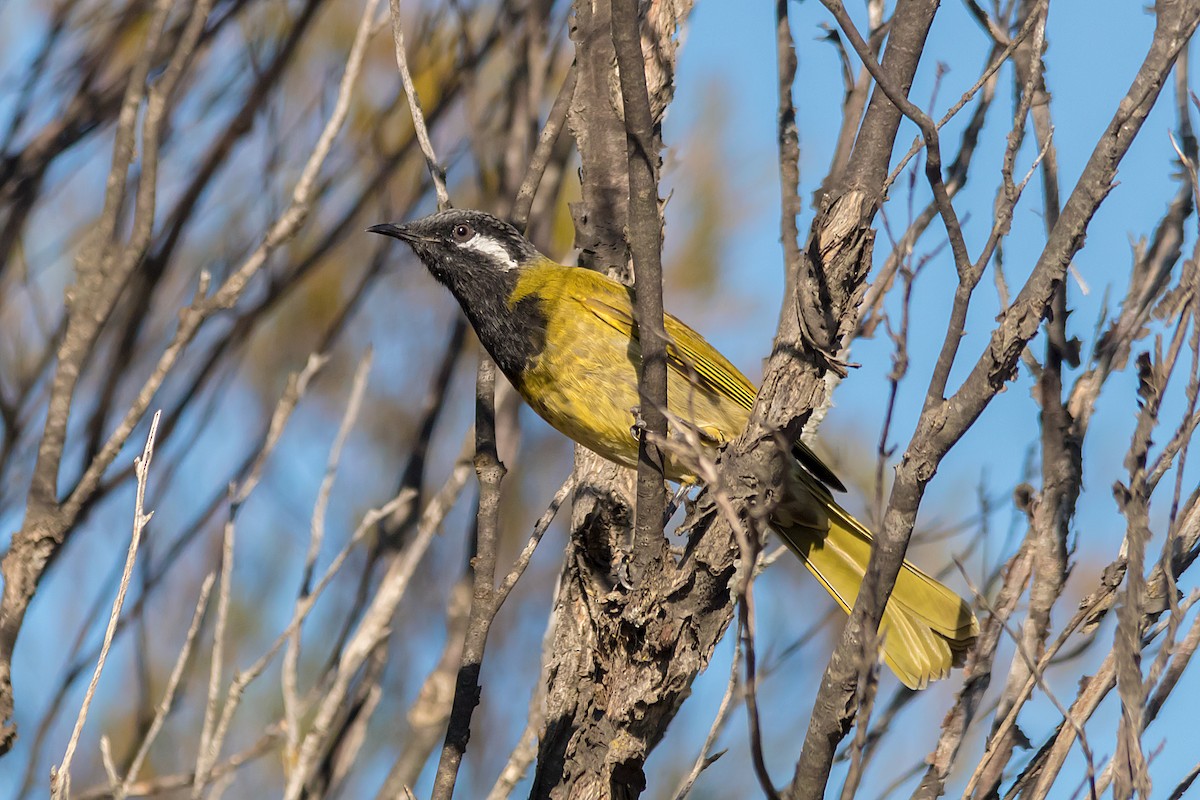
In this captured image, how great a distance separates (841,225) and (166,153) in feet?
11.2

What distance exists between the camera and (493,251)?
499cm

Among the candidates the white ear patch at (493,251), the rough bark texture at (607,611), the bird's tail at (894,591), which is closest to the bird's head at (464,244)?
the white ear patch at (493,251)

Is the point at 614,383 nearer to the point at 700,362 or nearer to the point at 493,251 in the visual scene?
the point at 700,362

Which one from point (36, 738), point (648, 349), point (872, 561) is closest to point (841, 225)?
point (648, 349)

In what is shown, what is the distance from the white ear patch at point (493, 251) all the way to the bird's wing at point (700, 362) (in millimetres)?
475

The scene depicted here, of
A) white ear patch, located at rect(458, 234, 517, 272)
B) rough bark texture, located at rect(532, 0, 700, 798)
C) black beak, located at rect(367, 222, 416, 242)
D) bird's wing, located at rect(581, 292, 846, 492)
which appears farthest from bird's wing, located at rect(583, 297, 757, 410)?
black beak, located at rect(367, 222, 416, 242)

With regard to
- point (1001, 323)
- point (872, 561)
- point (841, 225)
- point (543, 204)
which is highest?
point (543, 204)

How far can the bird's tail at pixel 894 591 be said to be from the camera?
3949 millimetres

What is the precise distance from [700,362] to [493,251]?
3.13ft

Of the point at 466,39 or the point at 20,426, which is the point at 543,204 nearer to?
the point at 466,39

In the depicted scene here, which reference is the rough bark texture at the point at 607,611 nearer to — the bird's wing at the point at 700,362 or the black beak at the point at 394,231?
the bird's wing at the point at 700,362

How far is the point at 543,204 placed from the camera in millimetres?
5383

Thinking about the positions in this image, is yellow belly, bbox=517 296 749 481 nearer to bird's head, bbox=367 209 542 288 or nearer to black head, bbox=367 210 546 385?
black head, bbox=367 210 546 385

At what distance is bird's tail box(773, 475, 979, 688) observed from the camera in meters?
3.95
